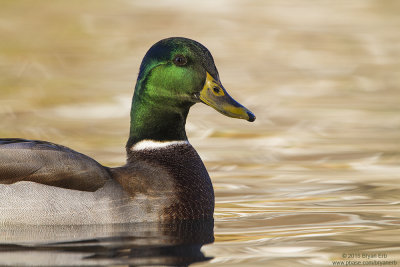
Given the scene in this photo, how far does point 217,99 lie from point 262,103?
585cm

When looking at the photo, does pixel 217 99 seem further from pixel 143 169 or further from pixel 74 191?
pixel 74 191

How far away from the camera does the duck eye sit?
8.13 metres

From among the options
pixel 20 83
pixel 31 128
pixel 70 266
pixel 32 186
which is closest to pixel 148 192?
pixel 32 186

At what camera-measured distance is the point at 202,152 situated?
11227 millimetres

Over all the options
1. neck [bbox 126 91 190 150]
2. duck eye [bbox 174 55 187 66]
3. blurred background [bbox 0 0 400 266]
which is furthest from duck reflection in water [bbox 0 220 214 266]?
duck eye [bbox 174 55 187 66]

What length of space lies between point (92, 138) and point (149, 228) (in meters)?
→ 4.44

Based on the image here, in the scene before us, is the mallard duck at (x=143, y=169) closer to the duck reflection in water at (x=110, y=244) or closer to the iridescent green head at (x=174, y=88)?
the iridescent green head at (x=174, y=88)

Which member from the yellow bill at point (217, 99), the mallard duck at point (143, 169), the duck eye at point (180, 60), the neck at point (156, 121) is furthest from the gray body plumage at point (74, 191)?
the duck eye at point (180, 60)

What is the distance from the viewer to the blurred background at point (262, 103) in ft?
25.8

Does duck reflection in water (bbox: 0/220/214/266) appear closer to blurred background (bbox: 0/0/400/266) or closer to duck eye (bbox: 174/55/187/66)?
blurred background (bbox: 0/0/400/266)

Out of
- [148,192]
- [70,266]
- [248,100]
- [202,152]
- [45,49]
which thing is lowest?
[70,266]

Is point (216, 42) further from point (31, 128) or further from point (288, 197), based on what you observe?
point (288, 197)

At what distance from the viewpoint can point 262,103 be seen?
13.9m

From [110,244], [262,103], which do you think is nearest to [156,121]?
[110,244]
